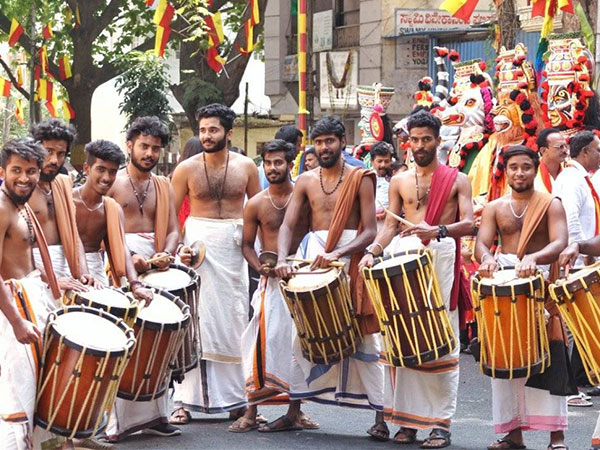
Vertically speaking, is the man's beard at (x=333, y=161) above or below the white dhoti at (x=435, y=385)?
above

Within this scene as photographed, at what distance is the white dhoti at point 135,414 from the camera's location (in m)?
8.73

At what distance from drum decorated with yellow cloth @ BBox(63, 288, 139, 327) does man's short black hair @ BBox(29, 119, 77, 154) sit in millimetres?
930

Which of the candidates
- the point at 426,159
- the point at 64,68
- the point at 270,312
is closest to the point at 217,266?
the point at 270,312

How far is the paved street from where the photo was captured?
861 centimetres

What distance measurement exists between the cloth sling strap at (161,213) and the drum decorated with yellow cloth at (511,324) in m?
2.27

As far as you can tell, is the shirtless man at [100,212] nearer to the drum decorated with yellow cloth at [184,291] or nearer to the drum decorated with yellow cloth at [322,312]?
the drum decorated with yellow cloth at [184,291]

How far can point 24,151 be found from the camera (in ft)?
23.2

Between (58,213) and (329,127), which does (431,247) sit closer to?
(329,127)

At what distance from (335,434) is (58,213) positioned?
252 centimetres

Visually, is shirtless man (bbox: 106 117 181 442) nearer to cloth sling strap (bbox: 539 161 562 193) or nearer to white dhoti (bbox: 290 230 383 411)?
white dhoti (bbox: 290 230 383 411)

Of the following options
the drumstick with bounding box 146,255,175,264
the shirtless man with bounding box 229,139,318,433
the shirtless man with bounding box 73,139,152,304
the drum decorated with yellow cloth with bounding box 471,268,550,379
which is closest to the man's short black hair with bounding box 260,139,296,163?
the shirtless man with bounding box 229,139,318,433

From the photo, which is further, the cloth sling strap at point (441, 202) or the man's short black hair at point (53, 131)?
the cloth sling strap at point (441, 202)

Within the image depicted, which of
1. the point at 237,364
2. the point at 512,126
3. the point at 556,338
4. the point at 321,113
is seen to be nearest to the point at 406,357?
the point at 556,338

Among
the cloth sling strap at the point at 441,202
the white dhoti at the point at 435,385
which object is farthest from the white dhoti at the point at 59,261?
the cloth sling strap at the point at 441,202
